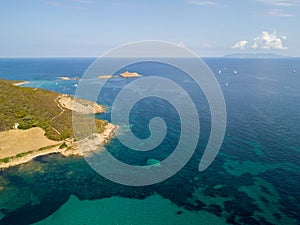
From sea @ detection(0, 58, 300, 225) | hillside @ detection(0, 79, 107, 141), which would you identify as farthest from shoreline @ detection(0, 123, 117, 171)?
hillside @ detection(0, 79, 107, 141)

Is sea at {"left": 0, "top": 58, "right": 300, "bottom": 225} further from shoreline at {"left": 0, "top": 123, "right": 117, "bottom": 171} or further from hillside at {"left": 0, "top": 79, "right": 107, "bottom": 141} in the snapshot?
hillside at {"left": 0, "top": 79, "right": 107, "bottom": 141}

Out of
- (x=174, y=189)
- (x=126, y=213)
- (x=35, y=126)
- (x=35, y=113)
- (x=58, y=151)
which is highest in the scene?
(x=35, y=113)

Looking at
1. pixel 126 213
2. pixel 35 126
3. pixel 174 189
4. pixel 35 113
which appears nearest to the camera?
pixel 126 213

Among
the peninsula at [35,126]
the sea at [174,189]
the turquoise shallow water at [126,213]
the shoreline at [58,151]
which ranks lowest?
the turquoise shallow water at [126,213]

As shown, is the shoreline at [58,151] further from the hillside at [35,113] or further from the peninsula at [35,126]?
the hillside at [35,113]

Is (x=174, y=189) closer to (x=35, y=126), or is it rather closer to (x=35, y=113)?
(x=35, y=126)

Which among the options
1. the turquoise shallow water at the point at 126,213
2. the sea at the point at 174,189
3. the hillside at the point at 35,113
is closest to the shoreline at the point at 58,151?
the sea at the point at 174,189

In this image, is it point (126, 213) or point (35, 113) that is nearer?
point (126, 213)

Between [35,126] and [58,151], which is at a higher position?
[35,126]

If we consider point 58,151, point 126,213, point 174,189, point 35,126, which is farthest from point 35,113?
point 174,189
